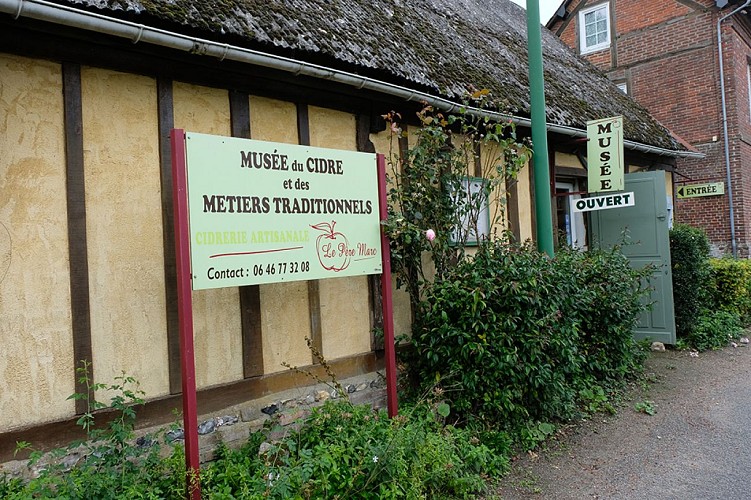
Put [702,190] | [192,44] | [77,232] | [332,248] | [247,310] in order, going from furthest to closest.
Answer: [702,190] < [247,310] < [332,248] < [192,44] < [77,232]

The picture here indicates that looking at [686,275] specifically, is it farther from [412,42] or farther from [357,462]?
[357,462]

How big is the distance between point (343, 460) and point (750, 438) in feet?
12.1

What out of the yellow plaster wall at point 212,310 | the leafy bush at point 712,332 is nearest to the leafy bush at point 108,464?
the yellow plaster wall at point 212,310

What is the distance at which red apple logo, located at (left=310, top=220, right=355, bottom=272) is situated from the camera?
3.66m

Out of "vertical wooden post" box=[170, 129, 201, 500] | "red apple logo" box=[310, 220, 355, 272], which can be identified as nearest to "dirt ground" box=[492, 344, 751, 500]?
"red apple logo" box=[310, 220, 355, 272]

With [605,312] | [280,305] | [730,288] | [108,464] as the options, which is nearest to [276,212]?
[280,305]

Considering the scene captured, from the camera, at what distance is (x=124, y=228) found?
134 inches

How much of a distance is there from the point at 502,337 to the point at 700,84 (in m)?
12.6

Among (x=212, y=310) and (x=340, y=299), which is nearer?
(x=212, y=310)

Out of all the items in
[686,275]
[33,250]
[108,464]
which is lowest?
[108,464]

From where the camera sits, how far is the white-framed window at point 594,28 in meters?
15.2

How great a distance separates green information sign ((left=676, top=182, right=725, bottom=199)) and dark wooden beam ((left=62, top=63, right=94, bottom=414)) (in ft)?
43.3

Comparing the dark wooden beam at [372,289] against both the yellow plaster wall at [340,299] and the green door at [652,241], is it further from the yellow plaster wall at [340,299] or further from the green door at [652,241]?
the green door at [652,241]

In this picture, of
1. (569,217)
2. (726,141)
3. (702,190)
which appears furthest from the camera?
(726,141)
